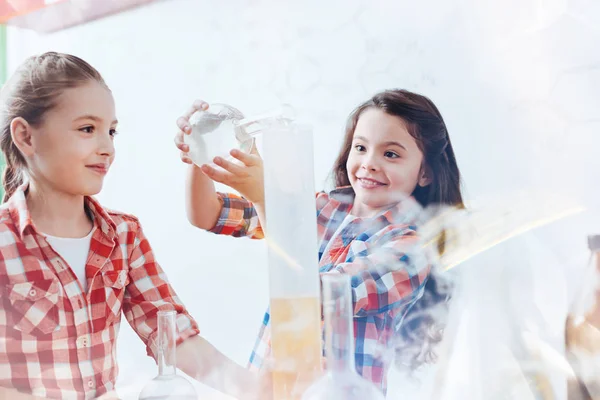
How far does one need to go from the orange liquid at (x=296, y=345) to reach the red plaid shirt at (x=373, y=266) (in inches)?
3.7

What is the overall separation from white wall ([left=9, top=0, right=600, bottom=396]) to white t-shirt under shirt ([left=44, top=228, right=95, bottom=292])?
0.11 meters

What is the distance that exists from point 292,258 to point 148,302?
0.98ft

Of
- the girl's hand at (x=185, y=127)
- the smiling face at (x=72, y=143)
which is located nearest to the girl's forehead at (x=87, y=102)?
the smiling face at (x=72, y=143)

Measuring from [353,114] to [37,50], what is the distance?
1.91 ft

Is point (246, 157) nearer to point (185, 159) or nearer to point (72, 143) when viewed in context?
point (185, 159)

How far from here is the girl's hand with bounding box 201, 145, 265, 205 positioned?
103 centimetres

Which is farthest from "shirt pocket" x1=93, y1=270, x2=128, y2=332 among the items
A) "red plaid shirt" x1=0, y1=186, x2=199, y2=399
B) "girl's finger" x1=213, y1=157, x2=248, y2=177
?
"girl's finger" x1=213, y1=157, x2=248, y2=177

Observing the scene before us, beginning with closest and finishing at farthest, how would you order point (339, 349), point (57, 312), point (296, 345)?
point (339, 349) < point (296, 345) < point (57, 312)

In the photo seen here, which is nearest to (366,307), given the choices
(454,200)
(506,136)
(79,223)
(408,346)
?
(408,346)

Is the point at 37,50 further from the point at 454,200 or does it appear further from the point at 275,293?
the point at 454,200

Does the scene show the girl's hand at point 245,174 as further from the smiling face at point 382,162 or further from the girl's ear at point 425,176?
the girl's ear at point 425,176

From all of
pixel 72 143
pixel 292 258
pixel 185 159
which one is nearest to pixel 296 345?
pixel 292 258

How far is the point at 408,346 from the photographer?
40.4 inches

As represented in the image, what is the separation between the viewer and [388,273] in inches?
40.3
